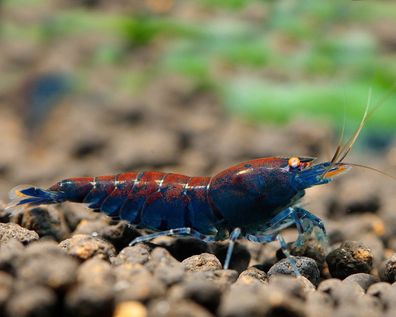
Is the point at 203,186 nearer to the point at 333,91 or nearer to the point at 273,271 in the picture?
the point at 273,271

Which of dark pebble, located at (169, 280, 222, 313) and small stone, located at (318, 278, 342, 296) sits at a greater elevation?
dark pebble, located at (169, 280, 222, 313)

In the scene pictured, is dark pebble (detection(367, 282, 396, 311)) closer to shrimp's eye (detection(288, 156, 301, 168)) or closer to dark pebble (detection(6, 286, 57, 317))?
shrimp's eye (detection(288, 156, 301, 168))

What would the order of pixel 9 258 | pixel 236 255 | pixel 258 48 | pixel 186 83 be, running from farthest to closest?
pixel 258 48
pixel 186 83
pixel 236 255
pixel 9 258

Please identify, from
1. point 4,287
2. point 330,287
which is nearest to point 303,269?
point 330,287

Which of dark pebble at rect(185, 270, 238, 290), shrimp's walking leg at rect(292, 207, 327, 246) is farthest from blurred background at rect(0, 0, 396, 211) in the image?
dark pebble at rect(185, 270, 238, 290)

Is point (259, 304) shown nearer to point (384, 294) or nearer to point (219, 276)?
point (219, 276)

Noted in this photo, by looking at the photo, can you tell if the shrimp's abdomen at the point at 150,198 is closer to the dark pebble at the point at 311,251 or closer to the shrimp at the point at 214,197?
the shrimp at the point at 214,197
